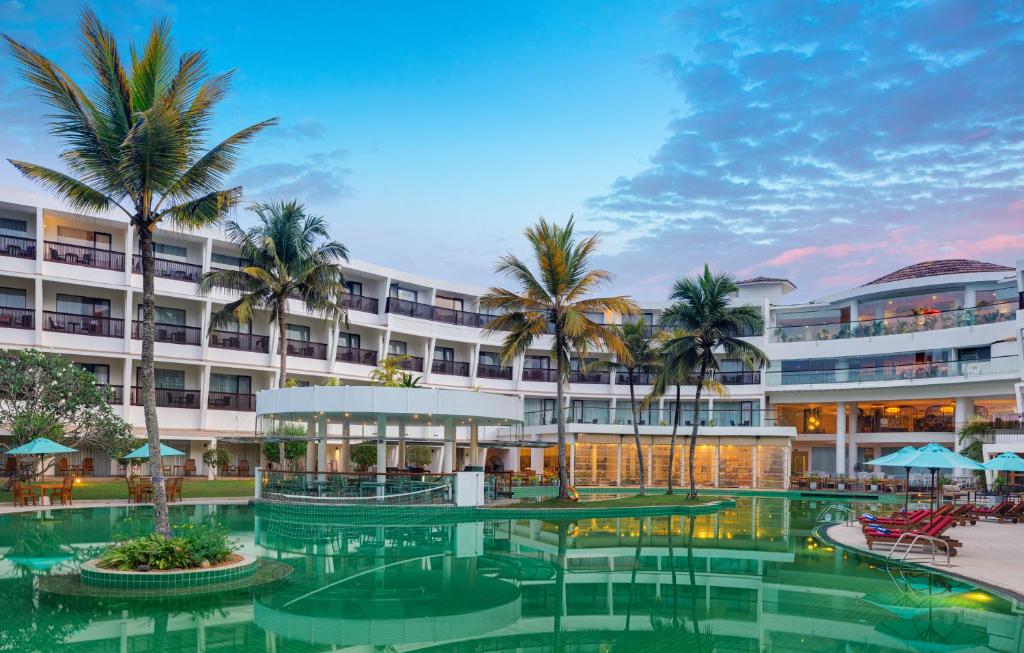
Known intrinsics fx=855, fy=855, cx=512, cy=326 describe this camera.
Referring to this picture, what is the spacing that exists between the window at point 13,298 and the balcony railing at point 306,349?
10.5 metres

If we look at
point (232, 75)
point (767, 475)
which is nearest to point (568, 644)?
point (232, 75)

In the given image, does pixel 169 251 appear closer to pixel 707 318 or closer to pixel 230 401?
pixel 230 401

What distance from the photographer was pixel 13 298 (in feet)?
105

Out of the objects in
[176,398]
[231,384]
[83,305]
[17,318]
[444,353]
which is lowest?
[176,398]

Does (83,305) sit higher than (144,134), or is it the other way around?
(144,134)

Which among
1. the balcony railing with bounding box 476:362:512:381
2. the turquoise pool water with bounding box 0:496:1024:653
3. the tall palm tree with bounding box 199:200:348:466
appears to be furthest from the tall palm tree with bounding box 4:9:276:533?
the balcony railing with bounding box 476:362:512:381

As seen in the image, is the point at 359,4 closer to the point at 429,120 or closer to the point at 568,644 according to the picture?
the point at 429,120

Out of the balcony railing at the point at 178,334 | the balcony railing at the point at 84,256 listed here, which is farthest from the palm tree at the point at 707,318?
the balcony railing at the point at 84,256

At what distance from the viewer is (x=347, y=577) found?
14305 millimetres

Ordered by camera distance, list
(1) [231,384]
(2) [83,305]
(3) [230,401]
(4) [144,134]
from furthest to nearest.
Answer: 1. (1) [231,384]
2. (3) [230,401]
3. (2) [83,305]
4. (4) [144,134]

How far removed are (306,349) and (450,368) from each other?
28.4 ft

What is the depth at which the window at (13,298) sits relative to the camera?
32031mm

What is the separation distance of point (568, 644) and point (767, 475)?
33731 millimetres

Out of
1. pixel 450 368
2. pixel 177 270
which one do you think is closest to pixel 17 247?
pixel 177 270
